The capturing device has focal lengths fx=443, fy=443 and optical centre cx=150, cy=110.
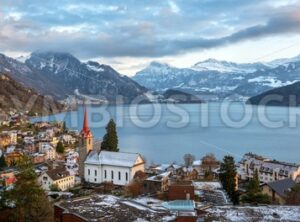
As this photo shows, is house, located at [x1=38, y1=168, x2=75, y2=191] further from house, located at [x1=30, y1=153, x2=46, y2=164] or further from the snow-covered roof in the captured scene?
house, located at [x1=30, y1=153, x2=46, y2=164]

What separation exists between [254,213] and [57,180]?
54.3ft

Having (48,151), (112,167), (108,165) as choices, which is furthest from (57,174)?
(48,151)

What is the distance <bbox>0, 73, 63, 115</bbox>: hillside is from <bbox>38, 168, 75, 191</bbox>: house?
65.1 m

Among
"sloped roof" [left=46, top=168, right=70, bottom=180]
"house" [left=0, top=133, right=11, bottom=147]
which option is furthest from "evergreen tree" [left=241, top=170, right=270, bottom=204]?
"house" [left=0, top=133, right=11, bottom=147]

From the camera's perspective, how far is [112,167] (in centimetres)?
2530

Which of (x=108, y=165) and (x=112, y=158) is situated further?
(x=112, y=158)

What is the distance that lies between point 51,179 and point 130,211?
15447 mm

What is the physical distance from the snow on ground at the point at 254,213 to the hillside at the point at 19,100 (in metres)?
81.6

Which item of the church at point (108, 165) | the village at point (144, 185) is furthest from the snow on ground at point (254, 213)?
the church at point (108, 165)

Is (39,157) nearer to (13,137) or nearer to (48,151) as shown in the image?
(48,151)

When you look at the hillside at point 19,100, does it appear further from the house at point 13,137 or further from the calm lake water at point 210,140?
the house at point 13,137

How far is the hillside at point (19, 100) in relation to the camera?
94.4 metres

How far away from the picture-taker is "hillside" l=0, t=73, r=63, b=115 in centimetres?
9444

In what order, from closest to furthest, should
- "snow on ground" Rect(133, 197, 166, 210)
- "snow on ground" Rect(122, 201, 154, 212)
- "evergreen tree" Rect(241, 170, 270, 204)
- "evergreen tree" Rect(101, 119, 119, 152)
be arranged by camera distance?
"snow on ground" Rect(122, 201, 154, 212) < "snow on ground" Rect(133, 197, 166, 210) < "evergreen tree" Rect(241, 170, 270, 204) < "evergreen tree" Rect(101, 119, 119, 152)
